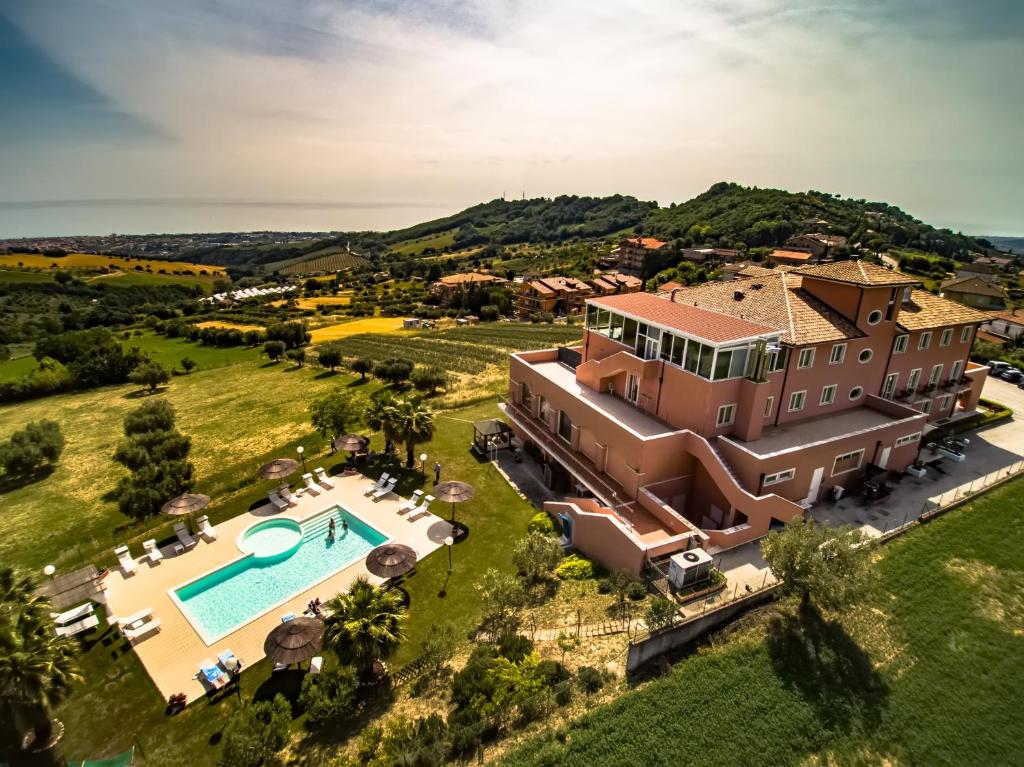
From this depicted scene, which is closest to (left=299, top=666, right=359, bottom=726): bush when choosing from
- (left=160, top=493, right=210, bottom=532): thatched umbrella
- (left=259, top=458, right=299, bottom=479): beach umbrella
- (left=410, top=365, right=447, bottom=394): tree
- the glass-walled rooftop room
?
(left=160, top=493, right=210, bottom=532): thatched umbrella

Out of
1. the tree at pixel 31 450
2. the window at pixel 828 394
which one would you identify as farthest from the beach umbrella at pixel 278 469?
the window at pixel 828 394

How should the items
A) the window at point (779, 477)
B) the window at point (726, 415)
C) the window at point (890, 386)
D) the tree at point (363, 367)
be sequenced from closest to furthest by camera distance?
the window at point (779, 477) → the window at point (726, 415) → the window at point (890, 386) → the tree at point (363, 367)

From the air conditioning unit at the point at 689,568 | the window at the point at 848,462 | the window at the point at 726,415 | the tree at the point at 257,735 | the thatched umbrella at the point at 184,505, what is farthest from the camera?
the thatched umbrella at the point at 184,505

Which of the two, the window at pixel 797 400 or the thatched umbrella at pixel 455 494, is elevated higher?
the window at pixel 797 400

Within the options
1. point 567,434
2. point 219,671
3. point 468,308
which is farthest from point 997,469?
point 468,308

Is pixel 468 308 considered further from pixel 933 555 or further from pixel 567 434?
pixel 933 555

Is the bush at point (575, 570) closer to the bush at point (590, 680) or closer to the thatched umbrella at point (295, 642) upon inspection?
the bush at point (590, 680)

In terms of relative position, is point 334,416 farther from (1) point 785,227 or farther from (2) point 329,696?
(1) point 785,227

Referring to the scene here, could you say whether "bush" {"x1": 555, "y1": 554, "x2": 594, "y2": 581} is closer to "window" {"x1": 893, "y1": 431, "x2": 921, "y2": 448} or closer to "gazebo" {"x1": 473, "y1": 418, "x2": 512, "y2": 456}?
"gazebo" {"x1": 473, "y1": 418, "x2": 512, "y2": 456}
